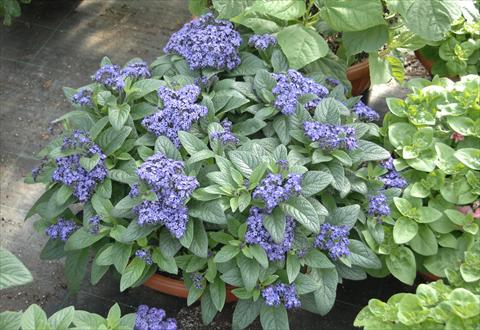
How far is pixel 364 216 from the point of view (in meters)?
2.43

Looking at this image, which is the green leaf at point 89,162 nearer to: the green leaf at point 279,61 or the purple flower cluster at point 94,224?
the purple flower cluster at point 94,224

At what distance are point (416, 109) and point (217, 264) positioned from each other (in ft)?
3.49

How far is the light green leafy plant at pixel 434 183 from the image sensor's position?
7.91ft

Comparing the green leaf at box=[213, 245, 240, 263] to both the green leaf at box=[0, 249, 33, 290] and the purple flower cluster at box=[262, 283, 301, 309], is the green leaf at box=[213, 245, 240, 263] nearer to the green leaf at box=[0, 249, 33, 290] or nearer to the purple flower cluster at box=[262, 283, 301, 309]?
the purple flower cluster at box=[262, 283, 301, 309]

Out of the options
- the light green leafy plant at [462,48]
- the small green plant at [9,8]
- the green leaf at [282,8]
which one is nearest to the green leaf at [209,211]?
the green leaf at [282,8]

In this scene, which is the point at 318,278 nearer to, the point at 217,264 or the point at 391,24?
the point at 217,264

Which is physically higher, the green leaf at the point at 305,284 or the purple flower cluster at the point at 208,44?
the purple flower cluster at the point at 208,44

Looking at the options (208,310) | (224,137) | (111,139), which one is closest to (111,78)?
(111,139)

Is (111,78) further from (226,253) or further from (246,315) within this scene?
(246,315)

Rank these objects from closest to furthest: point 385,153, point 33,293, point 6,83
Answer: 1. point 385,153
2. point 33,293
3. point 6,83

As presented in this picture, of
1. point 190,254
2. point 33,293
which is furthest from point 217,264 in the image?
point 33,293

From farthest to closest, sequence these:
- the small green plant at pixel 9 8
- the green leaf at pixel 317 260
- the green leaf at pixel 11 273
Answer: the small green plant at pixel 9 8, the green leaf at pixel 317 260, the green leaf at pixel 11 273

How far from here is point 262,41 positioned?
2.75 metres

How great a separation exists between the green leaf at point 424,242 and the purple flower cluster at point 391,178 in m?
0.19
